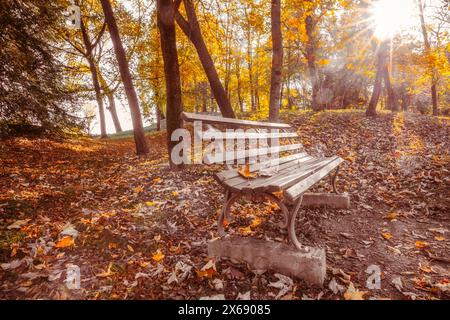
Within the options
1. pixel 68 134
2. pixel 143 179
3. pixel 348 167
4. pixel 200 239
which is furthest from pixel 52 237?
pixel 348 167

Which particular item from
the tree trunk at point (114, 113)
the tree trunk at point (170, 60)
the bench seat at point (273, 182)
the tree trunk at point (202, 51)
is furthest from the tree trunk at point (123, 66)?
the tree trunk at point (114, 113)

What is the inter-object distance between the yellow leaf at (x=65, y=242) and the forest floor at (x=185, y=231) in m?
0.01

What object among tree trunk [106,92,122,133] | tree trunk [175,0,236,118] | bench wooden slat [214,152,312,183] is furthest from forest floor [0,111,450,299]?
tree trunk [106,92,122,133]

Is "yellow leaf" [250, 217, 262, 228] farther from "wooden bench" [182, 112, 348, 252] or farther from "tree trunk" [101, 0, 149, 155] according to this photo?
"tree trunk" [101, 0, 149, 155]

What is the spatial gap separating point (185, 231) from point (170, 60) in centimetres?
324

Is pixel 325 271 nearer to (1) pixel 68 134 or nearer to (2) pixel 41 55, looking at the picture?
(1) pixel 68 134

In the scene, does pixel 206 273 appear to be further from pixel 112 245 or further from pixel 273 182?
pixel 112 245

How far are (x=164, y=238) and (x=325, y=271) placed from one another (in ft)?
5.78

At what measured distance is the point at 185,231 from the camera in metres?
3.28

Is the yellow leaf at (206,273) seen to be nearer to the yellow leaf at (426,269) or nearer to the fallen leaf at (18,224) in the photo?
the yellow leaf at (426,269)

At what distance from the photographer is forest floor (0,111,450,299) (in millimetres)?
2287

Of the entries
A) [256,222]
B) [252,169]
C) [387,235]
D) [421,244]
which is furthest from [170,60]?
[421,244]

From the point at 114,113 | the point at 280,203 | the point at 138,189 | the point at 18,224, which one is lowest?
the point at 18,224

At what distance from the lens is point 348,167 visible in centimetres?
589
